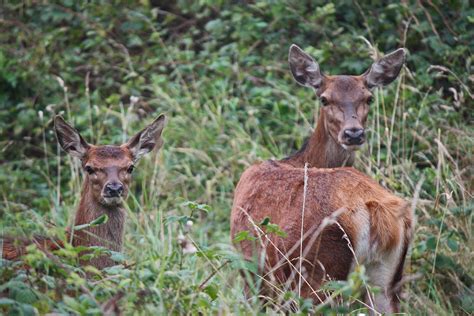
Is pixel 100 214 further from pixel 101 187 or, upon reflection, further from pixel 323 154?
pixel 323 154

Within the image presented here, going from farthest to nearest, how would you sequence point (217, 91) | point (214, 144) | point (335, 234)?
point (217, 91)
point (214, 144)
point (335, 234)

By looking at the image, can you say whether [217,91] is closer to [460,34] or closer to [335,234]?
[460,34]

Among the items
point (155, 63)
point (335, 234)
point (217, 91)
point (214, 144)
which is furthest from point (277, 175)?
point (155, 63)

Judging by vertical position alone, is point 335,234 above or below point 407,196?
above

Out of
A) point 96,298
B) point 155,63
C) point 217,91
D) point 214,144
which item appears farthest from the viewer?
point 155,63

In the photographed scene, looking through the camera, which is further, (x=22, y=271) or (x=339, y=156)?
(x=339, y=156)

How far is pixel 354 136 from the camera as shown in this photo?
22.2 ft

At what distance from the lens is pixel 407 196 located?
23.7 feet

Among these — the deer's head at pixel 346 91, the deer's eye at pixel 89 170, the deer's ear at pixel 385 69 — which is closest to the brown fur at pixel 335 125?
the deer's head at pixel 346 91

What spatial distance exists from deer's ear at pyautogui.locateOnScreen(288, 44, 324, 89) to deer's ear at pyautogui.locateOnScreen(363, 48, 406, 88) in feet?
1.16

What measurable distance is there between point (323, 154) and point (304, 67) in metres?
0.85

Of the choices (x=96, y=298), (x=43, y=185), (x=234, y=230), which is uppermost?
(x=96, y=298)

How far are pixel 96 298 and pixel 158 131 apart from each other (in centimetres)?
275

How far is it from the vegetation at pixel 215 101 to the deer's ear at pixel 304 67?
0.48 metres
